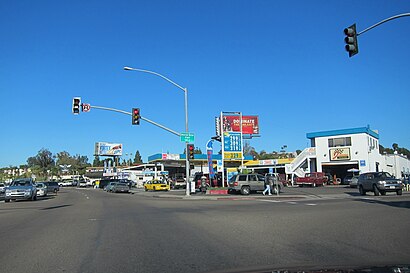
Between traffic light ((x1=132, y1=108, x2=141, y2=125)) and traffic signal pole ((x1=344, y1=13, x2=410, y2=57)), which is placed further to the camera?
traffic light ((x1=132, y1=108, x2=141, y2=125))

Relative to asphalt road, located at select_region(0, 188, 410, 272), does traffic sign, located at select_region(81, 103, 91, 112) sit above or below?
above

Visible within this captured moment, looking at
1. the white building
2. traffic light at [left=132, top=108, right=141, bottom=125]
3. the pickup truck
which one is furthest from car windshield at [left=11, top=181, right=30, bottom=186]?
the white building

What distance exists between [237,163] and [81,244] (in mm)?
35950

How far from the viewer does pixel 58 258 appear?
762 centimetres

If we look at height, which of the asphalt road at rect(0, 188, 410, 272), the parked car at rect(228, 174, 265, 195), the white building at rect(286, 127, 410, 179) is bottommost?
the asphalt road at rect(0, 188, 410, 272)

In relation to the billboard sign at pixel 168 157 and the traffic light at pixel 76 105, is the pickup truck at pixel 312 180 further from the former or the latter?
the traffic light at pixel 76 105

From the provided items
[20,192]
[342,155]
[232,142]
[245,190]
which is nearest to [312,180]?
[342,155]

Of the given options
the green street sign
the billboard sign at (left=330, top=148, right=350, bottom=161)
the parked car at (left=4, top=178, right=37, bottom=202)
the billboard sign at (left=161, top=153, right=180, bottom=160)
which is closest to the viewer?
the parked car at (left=4, top=178, right=37, bottom=202)

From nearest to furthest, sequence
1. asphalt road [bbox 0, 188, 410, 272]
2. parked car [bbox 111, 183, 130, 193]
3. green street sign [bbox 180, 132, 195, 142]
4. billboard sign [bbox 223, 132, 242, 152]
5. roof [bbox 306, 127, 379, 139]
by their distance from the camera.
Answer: asphalt road [bbox 0, 188, 410, 272] → green street sign [bbox 180, 132, 195, 142] → billboard sign [bbox 223, 132, 242, 152] → parked car [bbox 111, 183, 130, 193] → roof [bbox 306, 127, 379, 139]

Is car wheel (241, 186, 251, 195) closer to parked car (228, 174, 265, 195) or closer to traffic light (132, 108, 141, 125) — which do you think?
parked car (228, 174, 265, 195)

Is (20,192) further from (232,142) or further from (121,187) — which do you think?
(232,142)

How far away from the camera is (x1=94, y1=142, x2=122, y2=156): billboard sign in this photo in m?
106

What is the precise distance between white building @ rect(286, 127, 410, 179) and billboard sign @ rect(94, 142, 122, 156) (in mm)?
61359

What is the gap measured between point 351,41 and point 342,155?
1682 inches
